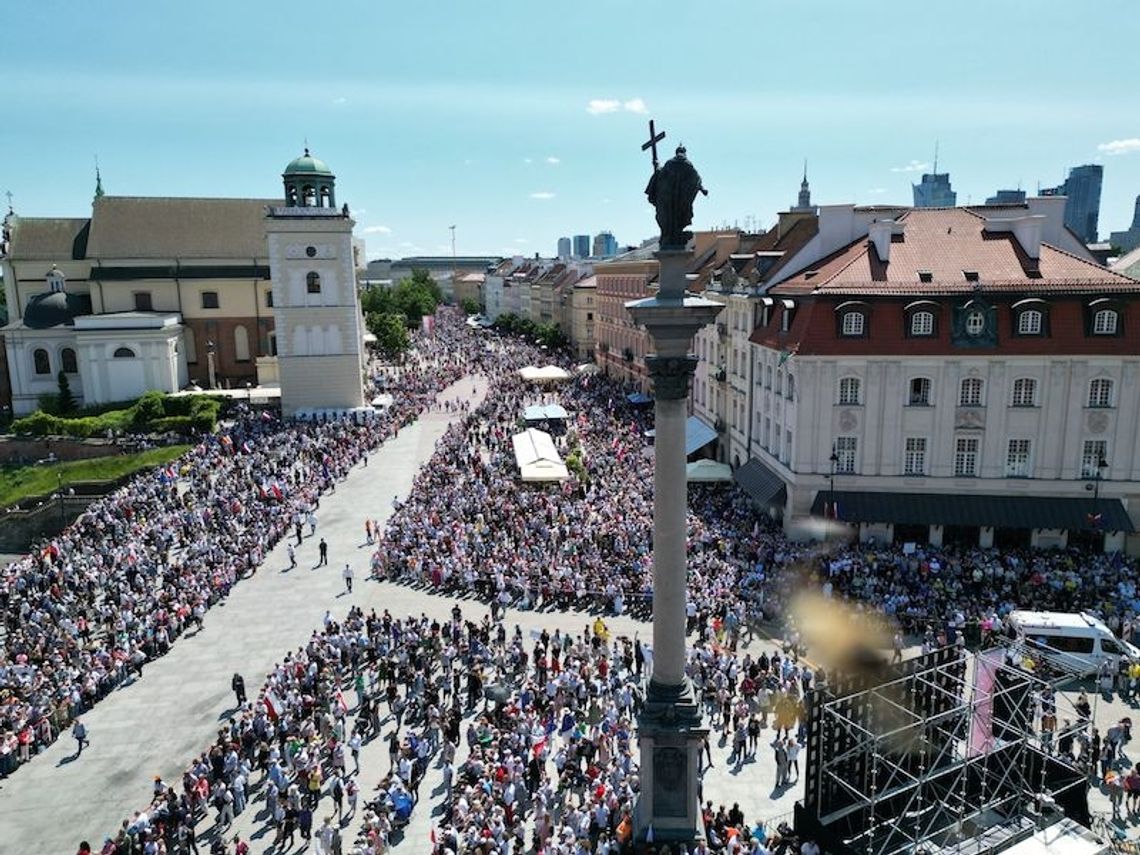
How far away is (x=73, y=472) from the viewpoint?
190 feet

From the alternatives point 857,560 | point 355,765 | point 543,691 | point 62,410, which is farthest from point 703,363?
point 62,410

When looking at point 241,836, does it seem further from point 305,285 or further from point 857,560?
point 305,285

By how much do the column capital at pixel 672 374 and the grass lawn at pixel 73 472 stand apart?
160 feet

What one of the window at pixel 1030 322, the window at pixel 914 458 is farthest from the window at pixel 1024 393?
the window at pixel 914 458

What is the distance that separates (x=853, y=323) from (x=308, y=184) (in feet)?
148

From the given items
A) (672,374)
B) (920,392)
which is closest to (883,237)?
(920,392)

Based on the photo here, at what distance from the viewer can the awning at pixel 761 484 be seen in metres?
36.4

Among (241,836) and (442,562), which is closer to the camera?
(241,836)

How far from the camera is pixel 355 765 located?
2056 cm

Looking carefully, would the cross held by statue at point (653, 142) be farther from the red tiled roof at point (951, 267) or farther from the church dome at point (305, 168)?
the church dome at point (305, 168)

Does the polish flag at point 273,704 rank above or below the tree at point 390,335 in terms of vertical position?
below

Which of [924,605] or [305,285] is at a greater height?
[305,285]

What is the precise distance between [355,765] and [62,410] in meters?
59.0

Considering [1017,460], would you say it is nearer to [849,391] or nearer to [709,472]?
[849,391]
